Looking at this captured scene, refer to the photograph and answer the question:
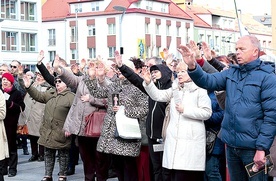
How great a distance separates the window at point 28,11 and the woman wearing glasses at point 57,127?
68.2 metres

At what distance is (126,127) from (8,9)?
227ft

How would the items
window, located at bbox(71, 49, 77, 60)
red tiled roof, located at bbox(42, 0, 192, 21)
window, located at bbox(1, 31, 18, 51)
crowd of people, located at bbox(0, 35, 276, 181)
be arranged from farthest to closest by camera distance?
red tiled roof, located at bbox(42, 0, 192, 21)
window, located at bbox(71, 49, 77, 60)
window, located at bbox(1, 31, 18, 51)
crowd of people, located at bbox(0, 35, 276, 181)

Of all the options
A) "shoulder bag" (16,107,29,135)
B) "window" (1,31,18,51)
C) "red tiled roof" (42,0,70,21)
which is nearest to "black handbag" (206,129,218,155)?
"shoulder bag" (16,107,29,135)

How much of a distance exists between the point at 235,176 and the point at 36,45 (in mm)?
74177

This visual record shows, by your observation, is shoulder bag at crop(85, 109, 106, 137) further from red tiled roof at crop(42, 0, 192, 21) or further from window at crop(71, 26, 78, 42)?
window at crop(71, 26, 78, 42)

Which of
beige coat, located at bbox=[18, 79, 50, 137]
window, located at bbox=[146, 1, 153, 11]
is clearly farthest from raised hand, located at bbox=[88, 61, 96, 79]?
window, located at bbox=[146, 1, 153, 11]

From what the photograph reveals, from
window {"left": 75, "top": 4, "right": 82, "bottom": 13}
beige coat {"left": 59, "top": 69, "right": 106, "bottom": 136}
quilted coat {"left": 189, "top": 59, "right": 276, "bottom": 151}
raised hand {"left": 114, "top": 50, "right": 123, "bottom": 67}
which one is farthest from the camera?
window {"left": 75, "top": 4, "right": 82, "bottom": 13}

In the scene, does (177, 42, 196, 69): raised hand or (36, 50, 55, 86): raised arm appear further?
(36, 50, 55, 86): raised arm

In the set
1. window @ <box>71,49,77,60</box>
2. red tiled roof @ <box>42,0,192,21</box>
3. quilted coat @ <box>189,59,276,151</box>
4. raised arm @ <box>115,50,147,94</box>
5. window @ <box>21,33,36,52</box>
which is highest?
red tiled roof @ <box>42,0,192,21</box>

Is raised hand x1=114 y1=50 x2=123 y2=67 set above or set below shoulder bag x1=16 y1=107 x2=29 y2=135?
above

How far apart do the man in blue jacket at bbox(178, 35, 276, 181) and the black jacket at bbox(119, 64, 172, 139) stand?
264 centimetres

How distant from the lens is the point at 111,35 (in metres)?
88.4

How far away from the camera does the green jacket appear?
39.4ft

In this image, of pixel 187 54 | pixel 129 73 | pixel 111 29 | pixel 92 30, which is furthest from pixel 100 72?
pixel 92 30
